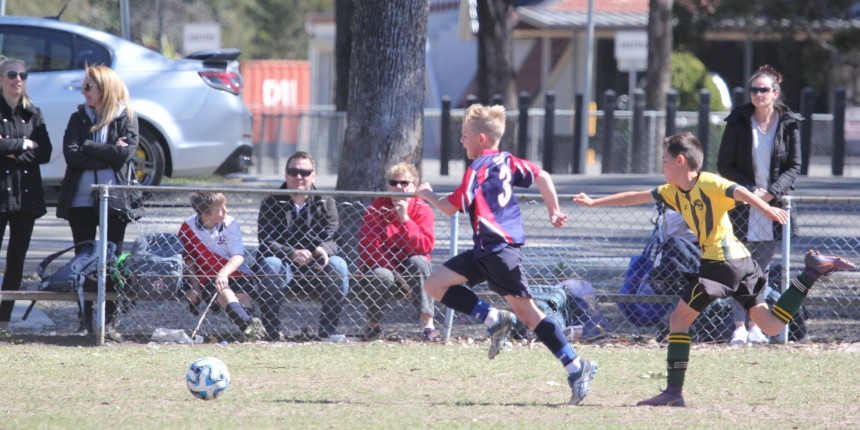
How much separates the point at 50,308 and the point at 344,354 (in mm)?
2770

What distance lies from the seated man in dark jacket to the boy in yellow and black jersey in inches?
97.9

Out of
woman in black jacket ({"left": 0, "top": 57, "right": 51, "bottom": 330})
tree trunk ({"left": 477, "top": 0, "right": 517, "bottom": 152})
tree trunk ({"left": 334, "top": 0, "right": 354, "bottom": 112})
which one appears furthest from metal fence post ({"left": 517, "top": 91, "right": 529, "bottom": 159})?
woman in black jacket ({"left": 0, "top": 57, "right": 51, "bottom": 330})

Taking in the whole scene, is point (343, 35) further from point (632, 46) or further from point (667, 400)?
point (667, 400)

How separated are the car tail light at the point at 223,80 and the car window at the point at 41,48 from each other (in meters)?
1.37

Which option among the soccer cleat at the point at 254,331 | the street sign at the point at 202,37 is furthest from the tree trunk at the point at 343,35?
the soccer cleat at the point at 254,331

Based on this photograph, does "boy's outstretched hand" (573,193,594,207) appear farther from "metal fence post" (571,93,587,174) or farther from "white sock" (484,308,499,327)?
→ "metal fence post" (571,93,587,174)

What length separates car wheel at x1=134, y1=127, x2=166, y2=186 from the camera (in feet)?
34.4

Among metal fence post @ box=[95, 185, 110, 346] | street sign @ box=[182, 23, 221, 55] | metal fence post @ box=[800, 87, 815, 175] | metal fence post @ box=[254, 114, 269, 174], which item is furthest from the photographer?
street sign @ box=[182, 23, 221, 55]

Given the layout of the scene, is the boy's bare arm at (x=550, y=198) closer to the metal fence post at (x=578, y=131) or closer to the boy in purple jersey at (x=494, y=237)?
the boy in purple jersey at (x=494, y=237)

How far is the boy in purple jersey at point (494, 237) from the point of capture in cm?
518

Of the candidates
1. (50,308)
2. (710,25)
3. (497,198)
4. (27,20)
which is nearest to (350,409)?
(497,198)

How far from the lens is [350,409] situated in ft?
16.1

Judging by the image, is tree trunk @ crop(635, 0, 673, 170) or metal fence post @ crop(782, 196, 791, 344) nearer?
metal fence post @ crop(782, 196, 791, 344)

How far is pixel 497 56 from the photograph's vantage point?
62.1 ft
